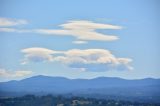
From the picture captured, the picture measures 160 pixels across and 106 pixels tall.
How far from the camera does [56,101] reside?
10.5 m

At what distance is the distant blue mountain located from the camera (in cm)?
981

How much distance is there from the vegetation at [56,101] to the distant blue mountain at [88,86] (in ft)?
0.70

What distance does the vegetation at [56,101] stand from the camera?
33.1 ft

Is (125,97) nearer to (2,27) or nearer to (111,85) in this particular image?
(111,85)

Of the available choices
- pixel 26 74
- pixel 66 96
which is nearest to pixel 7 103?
pixel 26 74

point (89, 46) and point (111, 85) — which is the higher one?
point (89, 46)

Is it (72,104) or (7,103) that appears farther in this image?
(72,104)

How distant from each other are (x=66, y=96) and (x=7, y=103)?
1815 millimetres

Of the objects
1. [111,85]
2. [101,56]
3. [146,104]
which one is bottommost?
[146,104]

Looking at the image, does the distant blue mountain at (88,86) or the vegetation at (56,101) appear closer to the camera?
the distant blue mountain at (88,86)

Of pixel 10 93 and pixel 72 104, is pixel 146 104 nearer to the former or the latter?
pixel 72 104

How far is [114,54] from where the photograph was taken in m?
10.1

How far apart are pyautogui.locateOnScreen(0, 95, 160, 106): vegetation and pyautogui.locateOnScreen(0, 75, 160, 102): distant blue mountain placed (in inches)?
8.4

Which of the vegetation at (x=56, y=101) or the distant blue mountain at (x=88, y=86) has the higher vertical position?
the distant blue mountain at (x=88, y=86)
